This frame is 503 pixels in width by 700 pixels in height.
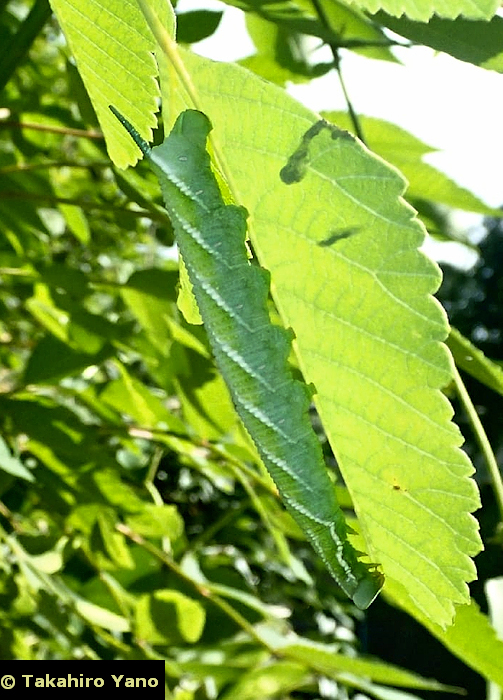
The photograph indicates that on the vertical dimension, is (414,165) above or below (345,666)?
above

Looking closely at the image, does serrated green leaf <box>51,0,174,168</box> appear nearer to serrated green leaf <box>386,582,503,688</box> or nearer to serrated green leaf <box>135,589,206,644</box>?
serrated green leaf <box>386,582,503,688</box>

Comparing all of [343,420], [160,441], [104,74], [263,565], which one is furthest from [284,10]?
[263,565]

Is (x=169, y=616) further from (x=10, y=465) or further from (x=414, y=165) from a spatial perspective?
(x=414, y=165)

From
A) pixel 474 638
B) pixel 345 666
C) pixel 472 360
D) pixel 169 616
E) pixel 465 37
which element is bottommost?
pixel 169 616

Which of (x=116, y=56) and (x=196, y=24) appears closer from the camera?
(x=116, y=56)

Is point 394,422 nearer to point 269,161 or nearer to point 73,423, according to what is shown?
point 269,161

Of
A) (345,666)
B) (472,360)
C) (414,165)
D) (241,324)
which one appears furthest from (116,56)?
(345,666)

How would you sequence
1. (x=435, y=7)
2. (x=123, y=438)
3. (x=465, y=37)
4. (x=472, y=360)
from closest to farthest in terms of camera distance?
(x=435, y=7) < (x=465, y=37) < (x=472, y=360) < (x=123, y=438)
